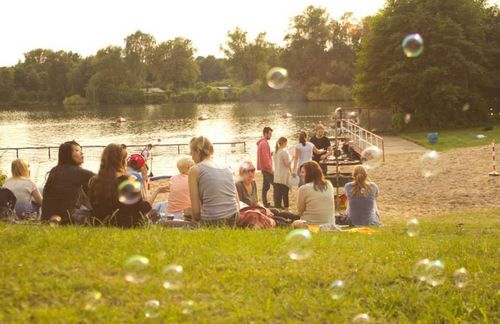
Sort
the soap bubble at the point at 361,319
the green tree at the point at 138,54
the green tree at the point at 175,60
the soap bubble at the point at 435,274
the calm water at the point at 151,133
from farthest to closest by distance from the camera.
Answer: the green tree at the point at 175,60 < the green tree at the point at 138,54 < the calm water at the point at 151,133 < the soap bubble at the point at 435,274 < the soap bubble at the point at 361,319

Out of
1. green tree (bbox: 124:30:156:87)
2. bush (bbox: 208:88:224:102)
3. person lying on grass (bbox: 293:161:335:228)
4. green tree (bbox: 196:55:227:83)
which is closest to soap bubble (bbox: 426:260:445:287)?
person lying on grass (bbox: 293:161:335:228)

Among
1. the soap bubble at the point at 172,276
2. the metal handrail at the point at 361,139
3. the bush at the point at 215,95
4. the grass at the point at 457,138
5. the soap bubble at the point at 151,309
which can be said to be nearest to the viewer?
the soap bubble at the point at 151,309

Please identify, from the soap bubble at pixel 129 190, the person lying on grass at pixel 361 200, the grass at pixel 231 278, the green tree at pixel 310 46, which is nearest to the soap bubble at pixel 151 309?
the grass at pixel 231 278

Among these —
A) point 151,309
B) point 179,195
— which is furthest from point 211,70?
point 151,309

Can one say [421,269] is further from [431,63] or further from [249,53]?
[249,53]

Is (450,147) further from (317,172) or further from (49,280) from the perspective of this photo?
(49,280)

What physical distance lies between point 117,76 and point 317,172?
122 m

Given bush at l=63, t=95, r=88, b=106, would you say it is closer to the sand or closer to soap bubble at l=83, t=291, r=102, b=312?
the sand

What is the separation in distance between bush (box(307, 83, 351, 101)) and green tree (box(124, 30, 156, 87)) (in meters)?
44.7

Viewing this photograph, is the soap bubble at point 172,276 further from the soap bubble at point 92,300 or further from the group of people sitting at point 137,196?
the group of people sitting at point 137,196

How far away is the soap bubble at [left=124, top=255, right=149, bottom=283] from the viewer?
513 cm

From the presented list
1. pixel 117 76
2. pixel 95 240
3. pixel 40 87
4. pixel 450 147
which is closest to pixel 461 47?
pixel 450 147

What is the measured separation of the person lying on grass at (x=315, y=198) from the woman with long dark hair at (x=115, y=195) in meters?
2.47

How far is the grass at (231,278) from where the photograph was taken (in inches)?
187
